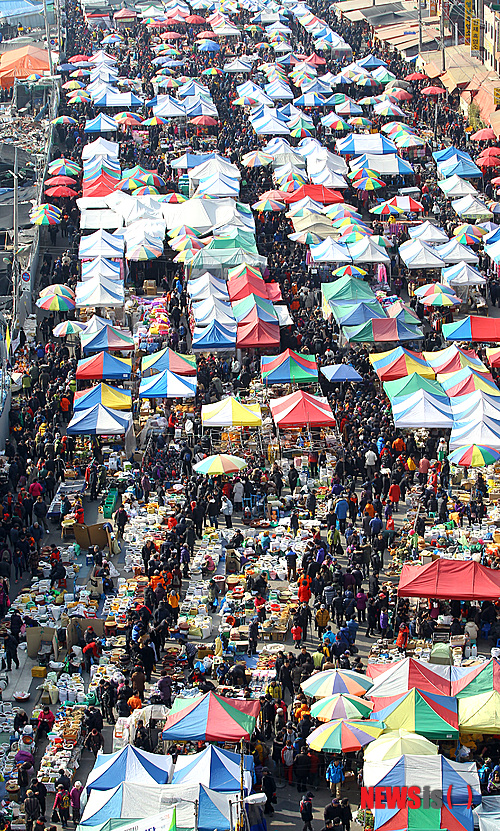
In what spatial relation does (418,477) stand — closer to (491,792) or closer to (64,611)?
(64,611)

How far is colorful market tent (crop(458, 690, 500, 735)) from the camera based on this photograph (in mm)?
24266

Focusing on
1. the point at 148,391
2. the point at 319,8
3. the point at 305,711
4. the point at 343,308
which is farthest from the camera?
the point at 319,8

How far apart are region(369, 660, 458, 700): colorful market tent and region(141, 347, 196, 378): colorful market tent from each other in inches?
582

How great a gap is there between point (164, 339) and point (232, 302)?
226 centimetres

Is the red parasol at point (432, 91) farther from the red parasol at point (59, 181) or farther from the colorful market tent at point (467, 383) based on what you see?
the colorful market tent at point (467, 383)

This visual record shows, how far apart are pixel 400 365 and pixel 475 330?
357cm

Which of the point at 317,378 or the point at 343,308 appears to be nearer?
the point at 317,378

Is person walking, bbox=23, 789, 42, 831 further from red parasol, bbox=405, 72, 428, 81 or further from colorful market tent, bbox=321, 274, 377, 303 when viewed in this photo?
red parasol, bbox=405, 72, 428, 81

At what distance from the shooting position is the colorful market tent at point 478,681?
2498cm

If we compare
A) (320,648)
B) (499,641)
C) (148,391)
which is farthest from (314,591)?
(148,391)

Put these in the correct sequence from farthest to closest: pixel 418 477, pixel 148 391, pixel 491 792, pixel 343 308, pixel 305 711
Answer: pixel 343 308, pixel 148 391, pixel 418 477, pixel 305 711, pixel 491 792

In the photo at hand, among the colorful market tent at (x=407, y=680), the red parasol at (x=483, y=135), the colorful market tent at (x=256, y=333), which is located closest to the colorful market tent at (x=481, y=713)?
the colorful market tent at (x=407, y=680)

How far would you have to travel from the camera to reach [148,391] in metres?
37.6

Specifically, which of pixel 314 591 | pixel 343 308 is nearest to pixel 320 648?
pixel 314 591
